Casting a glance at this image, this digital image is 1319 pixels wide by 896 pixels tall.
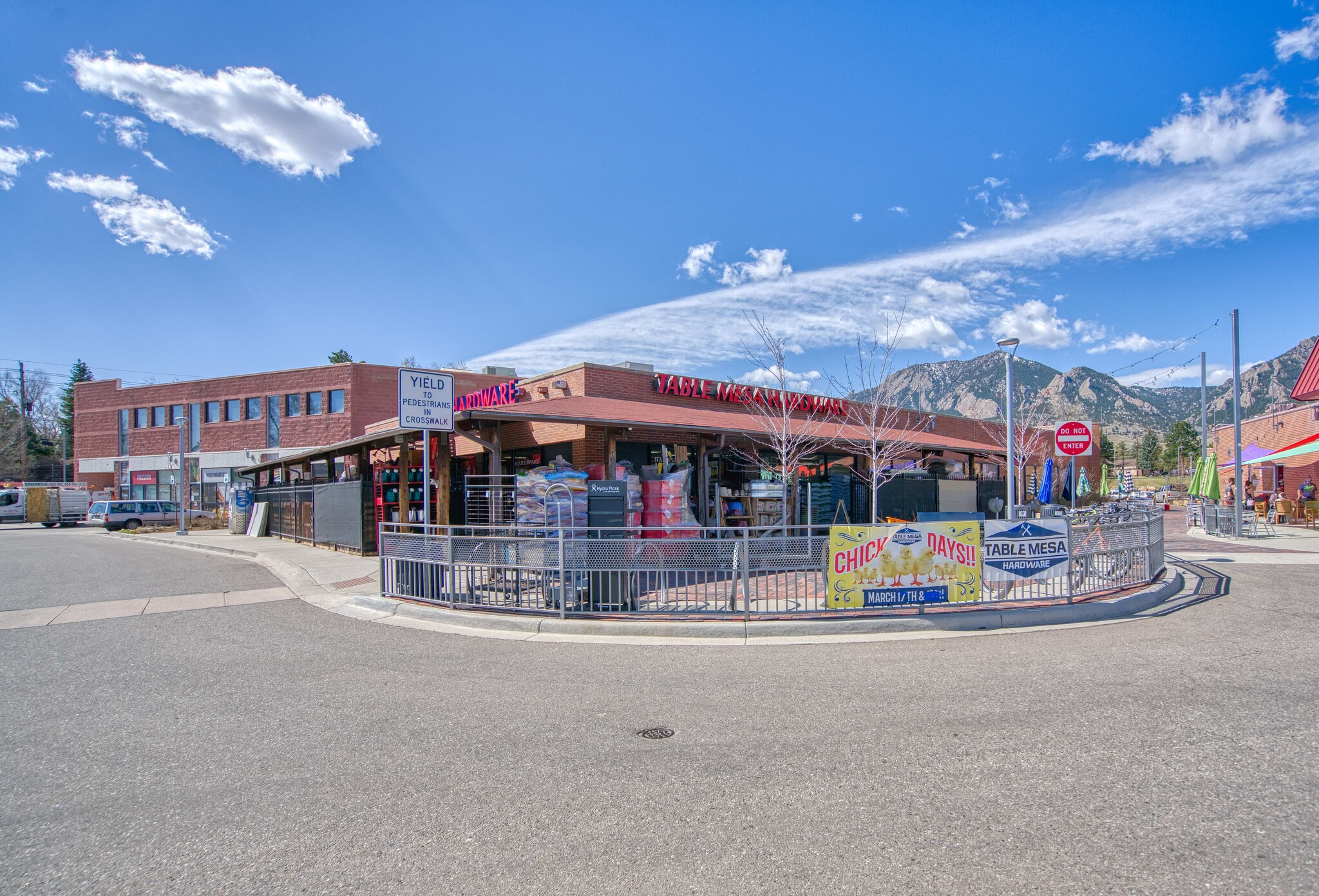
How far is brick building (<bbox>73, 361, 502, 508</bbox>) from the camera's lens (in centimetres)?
4438

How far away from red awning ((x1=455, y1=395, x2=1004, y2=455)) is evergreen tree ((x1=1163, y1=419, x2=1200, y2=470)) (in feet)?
301

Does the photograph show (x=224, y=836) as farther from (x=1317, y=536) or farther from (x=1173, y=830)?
(x=1317, y=536)

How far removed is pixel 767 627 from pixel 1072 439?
794 cm

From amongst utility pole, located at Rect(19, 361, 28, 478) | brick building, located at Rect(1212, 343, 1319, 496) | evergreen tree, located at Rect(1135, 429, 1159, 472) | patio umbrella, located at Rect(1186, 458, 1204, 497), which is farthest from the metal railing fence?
evergreen tree, located at Rect(1135, 429, 1159, 472)

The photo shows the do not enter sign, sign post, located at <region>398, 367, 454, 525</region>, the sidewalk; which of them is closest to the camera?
sign post, located at <region>398, 367, 454, 525</region>

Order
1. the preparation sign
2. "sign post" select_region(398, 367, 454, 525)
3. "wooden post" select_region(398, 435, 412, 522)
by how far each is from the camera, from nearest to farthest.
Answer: the preparation sign, "sign post" select_region(398, 367, 454, 525), "wooden post" select_region(398, 435, 412, 522)

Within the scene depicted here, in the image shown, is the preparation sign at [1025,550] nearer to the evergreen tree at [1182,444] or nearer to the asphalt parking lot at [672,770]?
the asphalt parking lot at [672,770]

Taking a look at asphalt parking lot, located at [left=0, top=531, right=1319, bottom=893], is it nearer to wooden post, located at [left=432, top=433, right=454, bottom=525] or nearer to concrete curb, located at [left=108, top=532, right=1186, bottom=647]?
concrete curb, located at [left=108, top=532, right=1186, bottom=647]

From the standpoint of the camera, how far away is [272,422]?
46.4 m

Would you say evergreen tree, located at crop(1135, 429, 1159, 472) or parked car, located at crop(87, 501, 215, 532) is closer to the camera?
parked car, located at crop(87, 501, 215, 532)

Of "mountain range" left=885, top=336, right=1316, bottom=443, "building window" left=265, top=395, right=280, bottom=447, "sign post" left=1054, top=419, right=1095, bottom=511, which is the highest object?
"mountain range" left=885, top=336, right=1316, bottom=443

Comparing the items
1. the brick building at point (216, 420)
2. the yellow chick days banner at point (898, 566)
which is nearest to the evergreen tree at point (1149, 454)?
the brick building at point (216, 420)

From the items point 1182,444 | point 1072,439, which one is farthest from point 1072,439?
point 1182,444

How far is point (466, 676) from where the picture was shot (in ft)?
22.5
